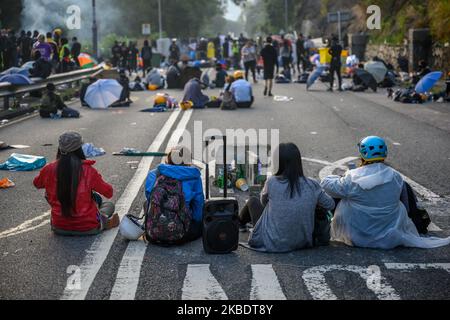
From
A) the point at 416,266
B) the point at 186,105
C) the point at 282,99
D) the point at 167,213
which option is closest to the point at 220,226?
the point at 167,213

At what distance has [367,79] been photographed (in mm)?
30344

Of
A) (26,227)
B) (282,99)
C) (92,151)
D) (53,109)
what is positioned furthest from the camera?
(282,99)

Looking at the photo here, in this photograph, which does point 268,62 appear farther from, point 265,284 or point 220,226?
point 265,284

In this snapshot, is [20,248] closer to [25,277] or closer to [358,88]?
[25,277]

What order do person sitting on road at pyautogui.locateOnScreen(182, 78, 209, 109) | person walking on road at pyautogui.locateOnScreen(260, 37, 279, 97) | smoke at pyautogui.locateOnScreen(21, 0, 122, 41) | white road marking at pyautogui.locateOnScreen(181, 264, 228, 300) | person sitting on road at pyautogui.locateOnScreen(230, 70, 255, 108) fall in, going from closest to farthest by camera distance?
1. white road marking at pyautogui.locateOnScreen(181, 264, 228, 300)
2. person sitting on road at pyautogui.locateOnScreen(230, 70, 255, 108)
3. person sitting on road at pyautogui.locateOnScreen(182, 78, 209, 109)
4. person walking on road at pyautogui.locateOnScreen(260, 37, 279, 97)
5. smoke at pyautogui.locateOnScreen(21, 0, 122, 41)

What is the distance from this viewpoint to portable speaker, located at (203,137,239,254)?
780 cm

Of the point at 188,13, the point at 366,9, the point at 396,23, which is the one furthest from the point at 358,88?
the point at 188,13

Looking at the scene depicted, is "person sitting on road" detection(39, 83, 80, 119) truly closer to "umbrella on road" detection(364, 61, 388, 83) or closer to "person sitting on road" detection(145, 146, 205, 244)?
"umbrella on road" detection(364, 61, 388, 83)

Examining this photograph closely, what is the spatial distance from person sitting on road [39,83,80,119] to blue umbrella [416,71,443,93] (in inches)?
413

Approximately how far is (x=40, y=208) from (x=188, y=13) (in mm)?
90661

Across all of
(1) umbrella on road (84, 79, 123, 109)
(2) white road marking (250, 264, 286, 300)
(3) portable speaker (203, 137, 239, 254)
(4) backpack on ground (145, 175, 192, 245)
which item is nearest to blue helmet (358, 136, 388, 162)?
(3) portable speaker (203, 137, 239, 254)

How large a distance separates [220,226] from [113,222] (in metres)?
1.59

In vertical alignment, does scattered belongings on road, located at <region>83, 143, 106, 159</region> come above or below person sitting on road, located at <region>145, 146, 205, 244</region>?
below

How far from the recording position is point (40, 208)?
33.1 feet
